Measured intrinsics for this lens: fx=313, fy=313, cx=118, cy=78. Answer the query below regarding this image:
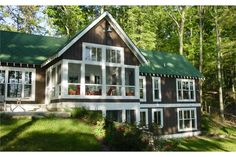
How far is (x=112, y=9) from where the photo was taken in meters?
49.8

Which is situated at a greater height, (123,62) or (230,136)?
(123,62)

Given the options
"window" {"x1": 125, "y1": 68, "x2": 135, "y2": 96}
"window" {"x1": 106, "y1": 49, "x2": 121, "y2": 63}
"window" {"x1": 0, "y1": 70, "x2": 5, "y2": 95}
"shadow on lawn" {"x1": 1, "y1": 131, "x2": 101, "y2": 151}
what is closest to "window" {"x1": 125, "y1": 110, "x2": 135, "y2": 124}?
"window" {"x1": 125, "y1": 68, "x2": 135, "y2": 96}

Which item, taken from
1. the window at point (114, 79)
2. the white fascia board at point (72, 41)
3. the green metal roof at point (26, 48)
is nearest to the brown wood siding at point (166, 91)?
the window at point (114, 79)

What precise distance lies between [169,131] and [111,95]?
8857mm

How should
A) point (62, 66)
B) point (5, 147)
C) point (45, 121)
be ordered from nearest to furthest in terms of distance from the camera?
point (5, 147)
point (45, 121)
point (62, 66)

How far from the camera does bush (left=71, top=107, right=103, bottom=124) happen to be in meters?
16.9

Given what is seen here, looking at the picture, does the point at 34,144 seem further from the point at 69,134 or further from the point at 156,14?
the point at 156,14

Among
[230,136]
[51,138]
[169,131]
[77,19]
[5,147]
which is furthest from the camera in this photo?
[77,19]

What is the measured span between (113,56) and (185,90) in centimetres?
1079

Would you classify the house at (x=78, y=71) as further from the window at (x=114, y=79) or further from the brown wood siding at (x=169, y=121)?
the brown wood siding at (x=169, y=121)

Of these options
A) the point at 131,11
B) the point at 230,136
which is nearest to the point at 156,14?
the point at 131,11

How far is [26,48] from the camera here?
77.5 feet

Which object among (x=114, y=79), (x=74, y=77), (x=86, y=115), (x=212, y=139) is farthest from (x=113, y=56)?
(x=212, y=139)

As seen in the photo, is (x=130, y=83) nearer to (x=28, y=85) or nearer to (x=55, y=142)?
(x=28, y=85)
